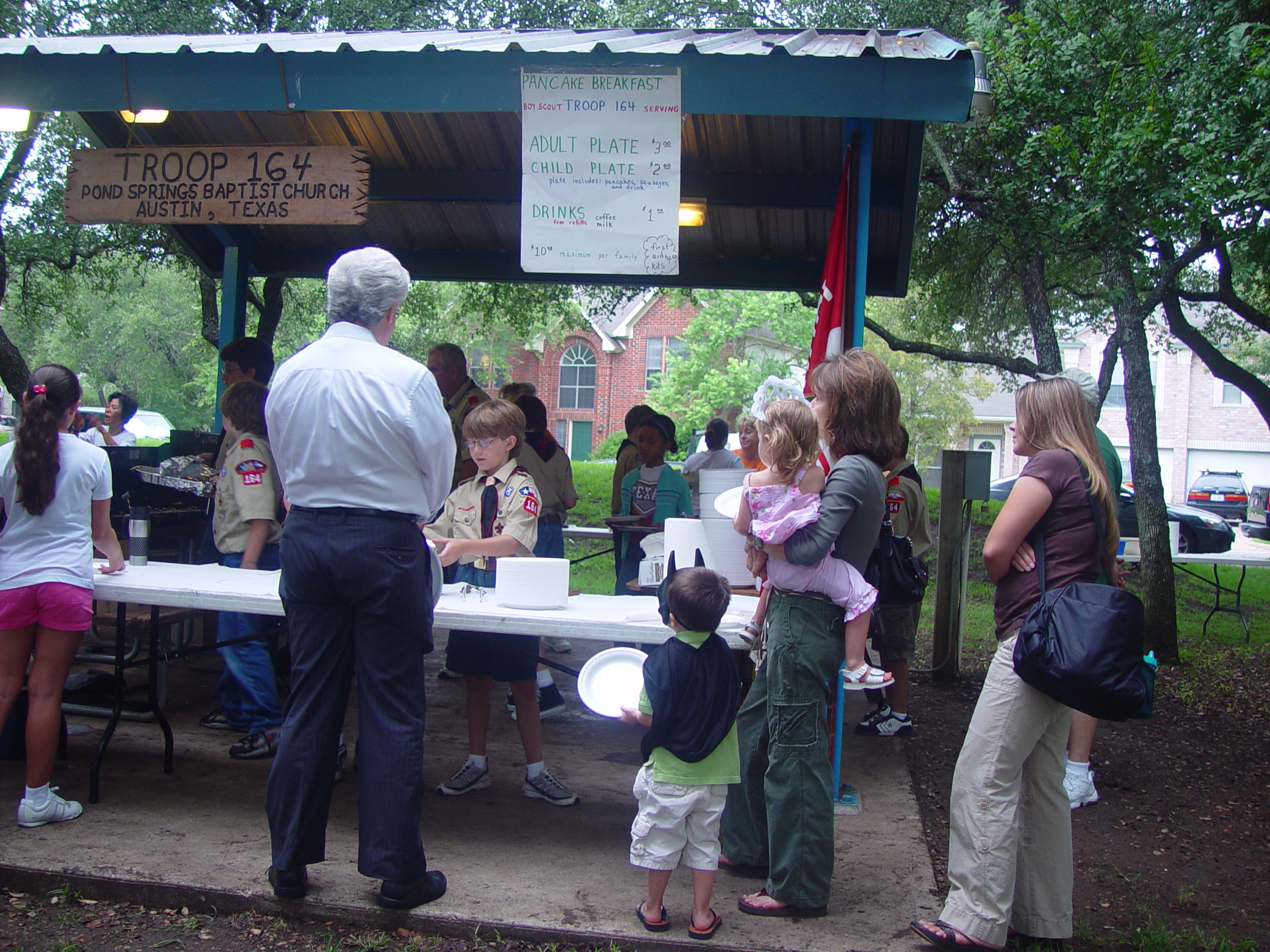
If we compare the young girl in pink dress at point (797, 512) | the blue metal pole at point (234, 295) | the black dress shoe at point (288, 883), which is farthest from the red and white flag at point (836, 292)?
the blue metal pole at point (234, 295)

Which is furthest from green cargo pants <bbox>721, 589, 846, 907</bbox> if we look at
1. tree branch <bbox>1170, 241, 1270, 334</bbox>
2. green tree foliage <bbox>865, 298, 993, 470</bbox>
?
green tree foliage <bbox>865, 298, 993, 470</bbox>

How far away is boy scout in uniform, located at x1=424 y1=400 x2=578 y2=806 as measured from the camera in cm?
363

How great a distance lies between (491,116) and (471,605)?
325cm

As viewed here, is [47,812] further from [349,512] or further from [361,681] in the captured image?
[349,512]

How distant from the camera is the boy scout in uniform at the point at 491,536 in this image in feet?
11.9

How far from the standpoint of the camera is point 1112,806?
14.8 feet

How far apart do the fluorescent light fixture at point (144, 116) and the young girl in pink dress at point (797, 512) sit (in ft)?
11.0

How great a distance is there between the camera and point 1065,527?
2.85m

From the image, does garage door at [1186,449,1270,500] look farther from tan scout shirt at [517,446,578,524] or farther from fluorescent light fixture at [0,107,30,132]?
fluorescent light fixture at [0,107,30,132]

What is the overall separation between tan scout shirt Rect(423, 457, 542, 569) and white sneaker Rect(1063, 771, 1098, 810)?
270cm

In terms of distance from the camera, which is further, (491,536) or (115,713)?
(115,713)

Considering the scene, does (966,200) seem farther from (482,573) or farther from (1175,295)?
(482,573)

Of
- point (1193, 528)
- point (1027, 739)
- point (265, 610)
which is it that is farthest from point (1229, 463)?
point (265, 610)

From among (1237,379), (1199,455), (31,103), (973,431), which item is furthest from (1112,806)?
(1199,455)
